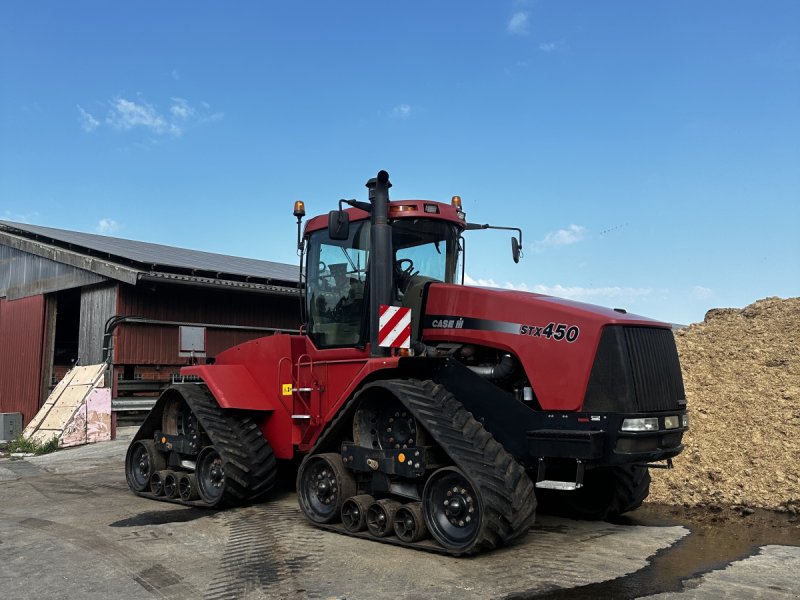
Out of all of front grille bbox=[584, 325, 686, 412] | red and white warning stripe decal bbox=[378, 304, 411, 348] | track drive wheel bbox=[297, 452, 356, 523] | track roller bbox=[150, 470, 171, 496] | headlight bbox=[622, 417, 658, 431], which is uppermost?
red and white warning stripe decal bbox=[378, 304, 411, 348]

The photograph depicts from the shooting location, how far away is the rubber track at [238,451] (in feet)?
26.7

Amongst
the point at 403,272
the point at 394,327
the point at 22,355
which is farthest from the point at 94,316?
the point at 394,327

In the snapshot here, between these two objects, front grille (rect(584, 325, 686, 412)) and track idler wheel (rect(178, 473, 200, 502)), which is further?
track idler wheel (rect(178, 473, 200, 502))

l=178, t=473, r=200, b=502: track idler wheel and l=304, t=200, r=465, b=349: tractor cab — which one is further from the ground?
l=304, t=200, r=465, b=349: tractor cab

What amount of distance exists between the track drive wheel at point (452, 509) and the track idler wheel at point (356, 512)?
74 centimetres

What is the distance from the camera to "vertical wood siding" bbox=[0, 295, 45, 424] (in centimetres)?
1850

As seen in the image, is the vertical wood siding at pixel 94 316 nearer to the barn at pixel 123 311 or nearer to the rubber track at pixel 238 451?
the barn at pixel 123 311

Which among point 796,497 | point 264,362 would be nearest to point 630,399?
point 796,497

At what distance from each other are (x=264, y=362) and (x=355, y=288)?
1.75 metres

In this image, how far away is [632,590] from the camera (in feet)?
16.8

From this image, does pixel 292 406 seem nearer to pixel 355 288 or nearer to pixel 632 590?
pixel 355 288

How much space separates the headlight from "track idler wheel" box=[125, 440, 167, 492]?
617 cm

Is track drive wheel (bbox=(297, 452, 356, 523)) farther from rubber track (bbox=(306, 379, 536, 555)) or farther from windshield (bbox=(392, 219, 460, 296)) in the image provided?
windshield (bbox=(392, 219, 460, 296))

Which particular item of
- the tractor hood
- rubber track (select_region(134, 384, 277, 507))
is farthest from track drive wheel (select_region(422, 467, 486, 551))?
rubber track (select_region(134, 384, 277, 507))
